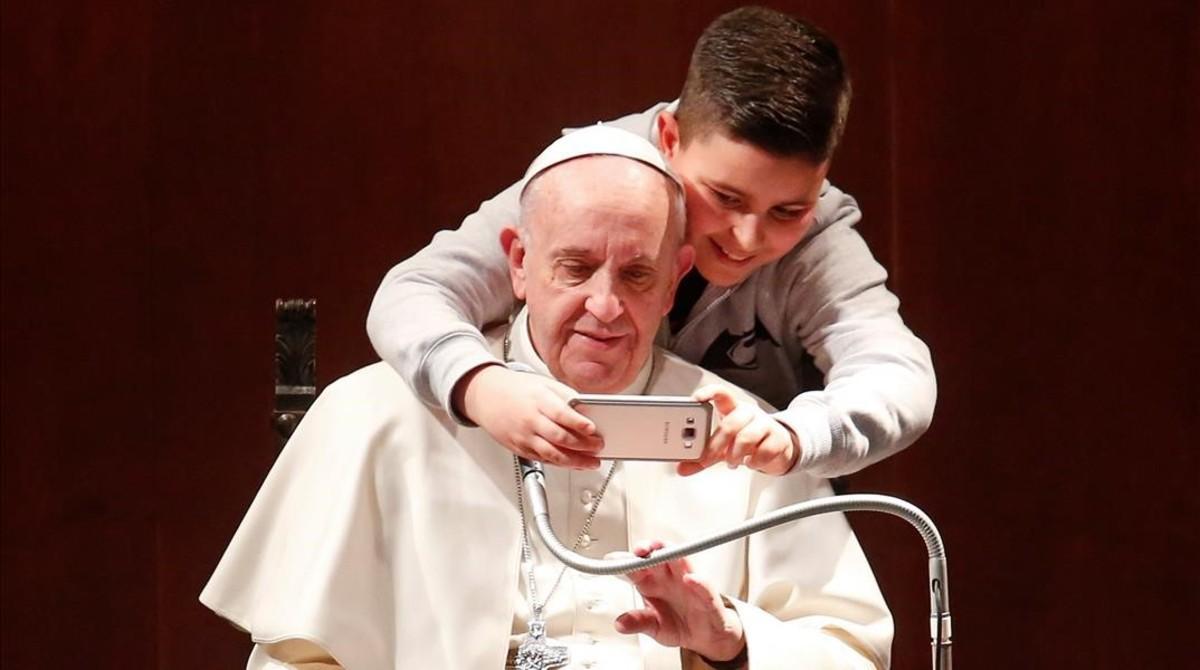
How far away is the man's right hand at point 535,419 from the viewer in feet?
7.75

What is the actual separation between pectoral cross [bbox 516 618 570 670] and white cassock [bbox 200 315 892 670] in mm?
31

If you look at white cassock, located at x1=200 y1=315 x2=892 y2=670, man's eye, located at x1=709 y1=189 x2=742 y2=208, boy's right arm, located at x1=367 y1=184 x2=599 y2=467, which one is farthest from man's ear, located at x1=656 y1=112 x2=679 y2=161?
white cassock, located at x1=200 y1=315 x2=892 y2=670

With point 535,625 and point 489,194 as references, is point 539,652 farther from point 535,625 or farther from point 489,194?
point 489,194

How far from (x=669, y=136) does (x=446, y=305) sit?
43 cm

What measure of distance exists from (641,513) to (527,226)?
48cm

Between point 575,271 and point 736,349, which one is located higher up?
point 575,271

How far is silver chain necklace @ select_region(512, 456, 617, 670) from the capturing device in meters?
2.58

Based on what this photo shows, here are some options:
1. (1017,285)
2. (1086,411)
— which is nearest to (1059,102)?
(1017,285)

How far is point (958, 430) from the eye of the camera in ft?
12.0

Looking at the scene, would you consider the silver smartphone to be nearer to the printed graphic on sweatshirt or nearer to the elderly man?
the elderly man

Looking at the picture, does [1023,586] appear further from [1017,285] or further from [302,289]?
[302,289]

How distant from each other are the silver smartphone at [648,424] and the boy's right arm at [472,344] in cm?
2

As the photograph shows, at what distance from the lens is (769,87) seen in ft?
8.66

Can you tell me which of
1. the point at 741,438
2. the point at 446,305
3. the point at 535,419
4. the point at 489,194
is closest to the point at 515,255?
the point at 446,305
